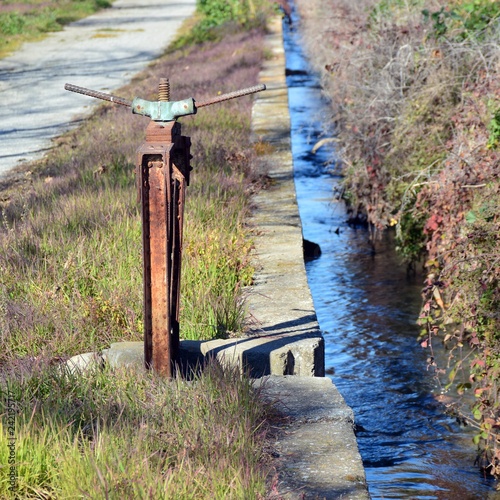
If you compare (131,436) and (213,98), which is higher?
(213,98)

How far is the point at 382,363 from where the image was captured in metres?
6.79

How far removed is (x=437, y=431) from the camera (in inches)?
227

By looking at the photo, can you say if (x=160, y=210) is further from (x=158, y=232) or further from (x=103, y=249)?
(x=103, y=249)

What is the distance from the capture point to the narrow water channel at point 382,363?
5230 millimetres

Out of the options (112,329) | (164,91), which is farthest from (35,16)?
(164,91)

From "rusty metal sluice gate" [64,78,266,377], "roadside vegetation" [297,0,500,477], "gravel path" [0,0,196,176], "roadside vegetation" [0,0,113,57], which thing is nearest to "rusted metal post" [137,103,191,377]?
"rusty metal sluice gate" [64,78,266,377]

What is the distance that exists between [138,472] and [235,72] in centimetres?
1137

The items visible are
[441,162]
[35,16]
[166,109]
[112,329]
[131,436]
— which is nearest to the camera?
[131,436]

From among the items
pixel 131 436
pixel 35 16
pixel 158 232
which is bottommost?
pixel 131 436

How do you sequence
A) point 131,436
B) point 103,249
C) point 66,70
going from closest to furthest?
point 131,436 → point 103,249 → point 66,70

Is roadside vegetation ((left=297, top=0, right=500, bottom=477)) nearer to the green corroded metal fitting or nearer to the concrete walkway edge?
the concrete walkway edge

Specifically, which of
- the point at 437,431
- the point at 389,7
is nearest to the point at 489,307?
the point at 437,431

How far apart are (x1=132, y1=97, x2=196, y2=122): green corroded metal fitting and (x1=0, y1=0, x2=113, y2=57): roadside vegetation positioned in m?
16.5

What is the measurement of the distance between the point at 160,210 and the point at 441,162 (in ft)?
13.5
